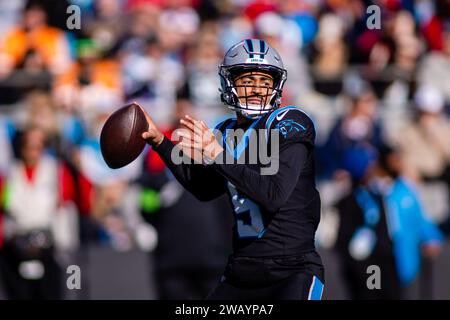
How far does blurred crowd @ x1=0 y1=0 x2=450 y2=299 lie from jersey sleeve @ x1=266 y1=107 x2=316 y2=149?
3.21 metres

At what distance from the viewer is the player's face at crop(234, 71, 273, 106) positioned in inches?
204

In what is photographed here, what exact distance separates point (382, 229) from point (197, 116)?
2.01 m

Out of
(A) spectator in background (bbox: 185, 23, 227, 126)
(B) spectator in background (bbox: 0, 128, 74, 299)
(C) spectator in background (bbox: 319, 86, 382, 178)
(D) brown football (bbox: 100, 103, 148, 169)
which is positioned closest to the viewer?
(D) brown football (bbox: 100, 103, 148, 169)

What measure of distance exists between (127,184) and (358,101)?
225 cm

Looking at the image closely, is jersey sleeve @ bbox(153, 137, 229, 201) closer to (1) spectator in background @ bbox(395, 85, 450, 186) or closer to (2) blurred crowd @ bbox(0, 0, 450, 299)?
(2) blurred crowd @ bbox(0, 0, 450, 299)

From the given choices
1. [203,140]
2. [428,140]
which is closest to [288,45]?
[428,140]

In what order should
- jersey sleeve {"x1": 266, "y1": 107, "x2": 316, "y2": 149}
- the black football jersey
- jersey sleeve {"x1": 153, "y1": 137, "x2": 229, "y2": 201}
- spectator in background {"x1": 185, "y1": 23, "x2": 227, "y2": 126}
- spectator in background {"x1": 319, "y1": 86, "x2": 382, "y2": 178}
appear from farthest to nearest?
spectator in background {"x1": 185, "y1": 23, "x2": 227, "y2": 126}
spectator in background {"x1": 319, "y1": 86, "x2": 382, "y2": 178}
jersey sleeve {"x1": 153, "y1": 137, "x2": 229, "y2": 201}
jersey sleeve {"x1": 266, "y1": 107, "x2": 316, "y2": 149}
the black football jersey

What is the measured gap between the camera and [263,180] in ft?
15.8

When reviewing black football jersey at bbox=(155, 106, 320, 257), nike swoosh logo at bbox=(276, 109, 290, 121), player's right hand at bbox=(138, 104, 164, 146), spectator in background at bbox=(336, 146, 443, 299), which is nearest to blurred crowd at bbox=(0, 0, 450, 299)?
spectator in background at bbox=(336, 146, 443, 299)

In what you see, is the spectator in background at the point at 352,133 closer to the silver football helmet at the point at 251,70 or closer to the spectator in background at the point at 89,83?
the spectator in background at the point at 89,83

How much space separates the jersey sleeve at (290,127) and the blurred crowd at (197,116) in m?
3.21

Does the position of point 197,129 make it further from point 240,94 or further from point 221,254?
point 221,254

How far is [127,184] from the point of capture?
9586mm

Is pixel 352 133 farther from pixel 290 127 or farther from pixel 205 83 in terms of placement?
pixel 290 127
